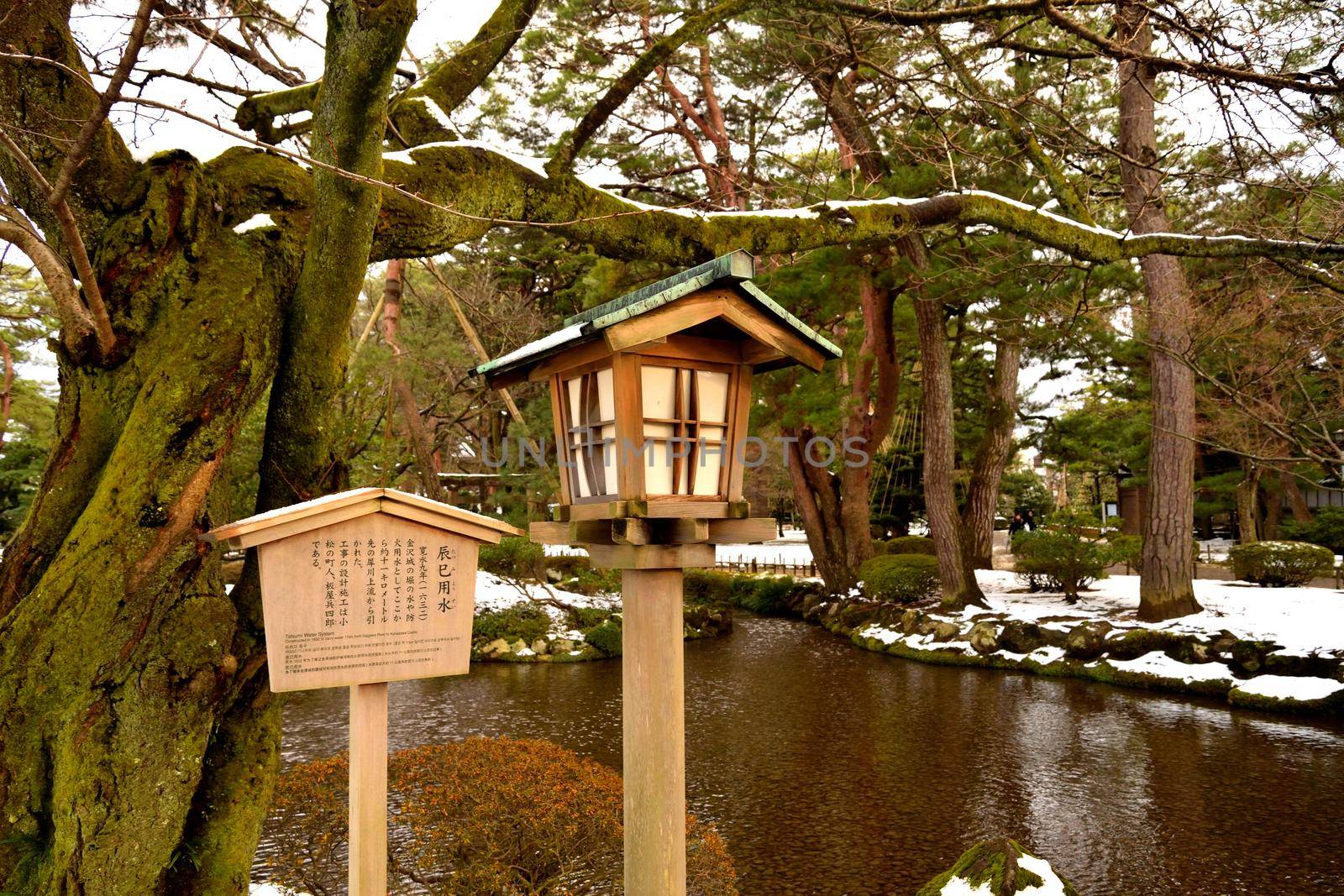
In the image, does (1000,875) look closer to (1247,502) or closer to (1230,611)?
(1230,611)

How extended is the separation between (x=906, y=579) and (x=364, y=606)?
519 inches

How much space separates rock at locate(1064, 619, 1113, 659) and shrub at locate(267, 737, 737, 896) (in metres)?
8.80

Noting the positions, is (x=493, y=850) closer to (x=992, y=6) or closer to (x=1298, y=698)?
(x=992, y=6)

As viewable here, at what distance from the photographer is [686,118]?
16.4 meters

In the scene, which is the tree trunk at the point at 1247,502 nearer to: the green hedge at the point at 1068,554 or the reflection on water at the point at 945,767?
the green hedge at the point at 1068,554

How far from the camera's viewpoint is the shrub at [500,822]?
13.6 feet

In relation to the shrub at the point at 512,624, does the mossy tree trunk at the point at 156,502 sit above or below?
above

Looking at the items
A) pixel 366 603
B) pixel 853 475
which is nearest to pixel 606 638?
pixel 853 475

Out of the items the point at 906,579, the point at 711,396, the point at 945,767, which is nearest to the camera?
the point at 711,396

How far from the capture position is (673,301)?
3428 millimetres

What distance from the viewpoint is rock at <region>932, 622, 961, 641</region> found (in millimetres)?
13102

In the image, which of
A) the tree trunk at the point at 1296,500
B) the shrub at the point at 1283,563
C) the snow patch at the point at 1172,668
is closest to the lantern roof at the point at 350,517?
the snow patch at the point at 1172,668

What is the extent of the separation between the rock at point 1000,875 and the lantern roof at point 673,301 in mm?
2330

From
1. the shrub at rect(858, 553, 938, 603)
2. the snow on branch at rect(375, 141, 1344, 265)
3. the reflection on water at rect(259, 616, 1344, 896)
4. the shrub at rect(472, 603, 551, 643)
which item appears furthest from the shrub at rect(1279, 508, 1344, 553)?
the shrub at rect(472, 603, 551, 643)
